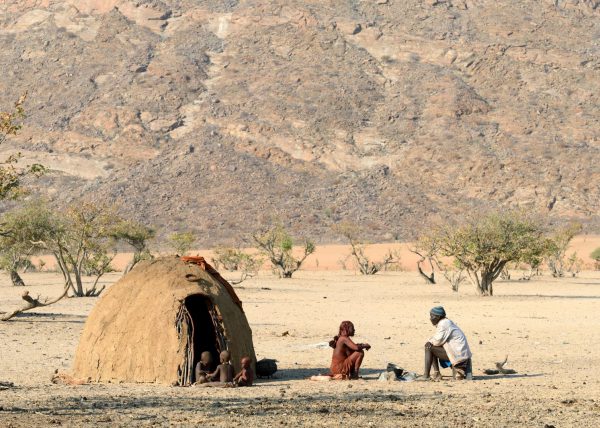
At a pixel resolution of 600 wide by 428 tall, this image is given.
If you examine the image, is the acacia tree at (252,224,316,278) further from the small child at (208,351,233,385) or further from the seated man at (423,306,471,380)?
the small child at (208,351,233,385)

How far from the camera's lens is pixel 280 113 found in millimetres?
96812

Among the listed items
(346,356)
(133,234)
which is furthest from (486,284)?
(346,356)

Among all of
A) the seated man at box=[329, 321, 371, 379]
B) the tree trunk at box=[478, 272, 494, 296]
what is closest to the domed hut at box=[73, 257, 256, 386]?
the seated man at box=[329, 321, 371, 379]

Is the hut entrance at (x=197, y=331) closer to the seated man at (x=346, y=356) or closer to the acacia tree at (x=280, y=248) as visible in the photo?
the seated man at (x=346, y=356)

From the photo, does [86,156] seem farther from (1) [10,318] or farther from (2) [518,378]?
(2) [518,378]

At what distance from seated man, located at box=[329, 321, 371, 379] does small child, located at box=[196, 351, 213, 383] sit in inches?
77.1

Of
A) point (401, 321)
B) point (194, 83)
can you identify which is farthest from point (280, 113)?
point (401, 321)

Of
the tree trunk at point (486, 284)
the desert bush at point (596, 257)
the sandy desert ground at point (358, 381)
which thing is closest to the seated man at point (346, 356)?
the sandy desert ground at point (358, 381)

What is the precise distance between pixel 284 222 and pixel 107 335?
65.9 m

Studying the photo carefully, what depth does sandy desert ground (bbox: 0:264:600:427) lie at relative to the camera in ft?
38.0

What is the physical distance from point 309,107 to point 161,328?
83.8 m

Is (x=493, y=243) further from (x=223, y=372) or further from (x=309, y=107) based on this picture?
(x=309, y=107)

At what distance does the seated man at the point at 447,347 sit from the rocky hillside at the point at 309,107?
6487 centimetres

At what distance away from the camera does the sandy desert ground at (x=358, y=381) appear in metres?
11.6
